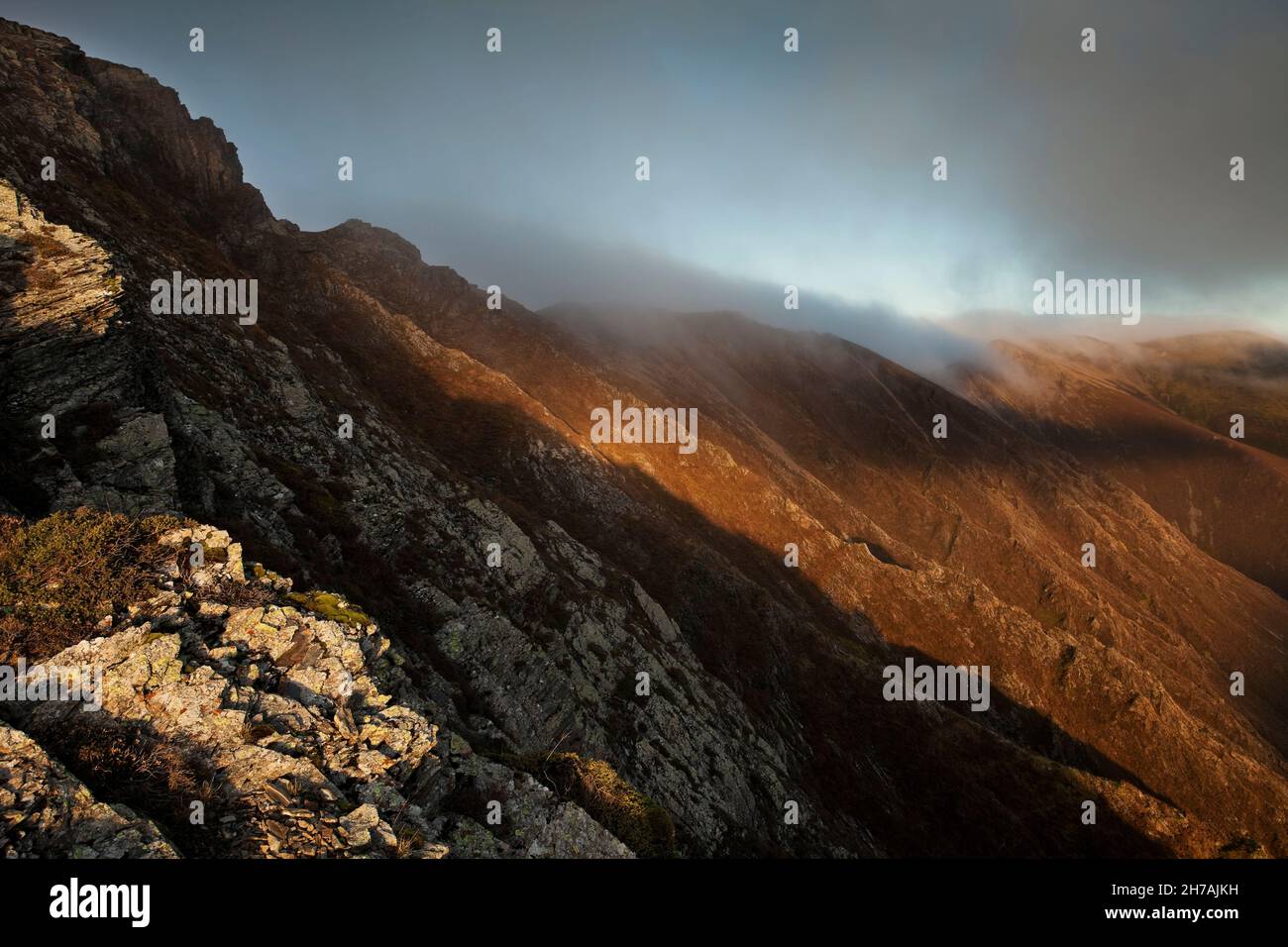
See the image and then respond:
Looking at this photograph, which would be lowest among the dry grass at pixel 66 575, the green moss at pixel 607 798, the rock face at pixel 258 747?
the green moss at pixel 607 798

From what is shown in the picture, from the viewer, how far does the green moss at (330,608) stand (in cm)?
1493

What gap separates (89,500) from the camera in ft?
53.8

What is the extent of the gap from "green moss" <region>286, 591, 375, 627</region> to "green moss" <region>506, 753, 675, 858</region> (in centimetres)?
571

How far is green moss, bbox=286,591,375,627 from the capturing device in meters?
14.9

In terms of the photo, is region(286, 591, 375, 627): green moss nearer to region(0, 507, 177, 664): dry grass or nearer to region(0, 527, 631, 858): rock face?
region(0, 527, 631, 858): rock face

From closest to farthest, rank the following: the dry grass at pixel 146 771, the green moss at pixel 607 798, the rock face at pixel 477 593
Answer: the dry grass at pixel 146 771
the rock face at pixel 477 593
the green moss at pixel 607 798

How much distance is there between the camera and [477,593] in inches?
1204

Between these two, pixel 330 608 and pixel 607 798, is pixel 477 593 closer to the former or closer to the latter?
pixel 330 608

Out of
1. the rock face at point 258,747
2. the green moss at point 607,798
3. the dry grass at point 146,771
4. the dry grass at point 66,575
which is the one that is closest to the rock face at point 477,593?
the rock face at point 258,747

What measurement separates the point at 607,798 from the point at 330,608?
8.99 m

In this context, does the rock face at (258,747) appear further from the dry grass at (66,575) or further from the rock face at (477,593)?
the dry grass at (66,575)

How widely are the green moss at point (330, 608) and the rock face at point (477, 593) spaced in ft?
2.37

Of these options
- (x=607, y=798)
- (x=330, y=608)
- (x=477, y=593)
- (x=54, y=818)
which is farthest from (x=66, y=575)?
(x=477, y=593)
